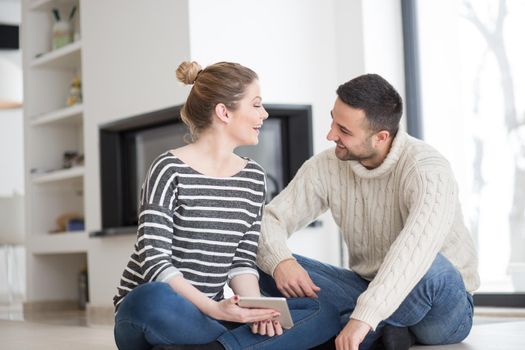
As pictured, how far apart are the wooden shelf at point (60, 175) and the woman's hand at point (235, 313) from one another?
3.36 m

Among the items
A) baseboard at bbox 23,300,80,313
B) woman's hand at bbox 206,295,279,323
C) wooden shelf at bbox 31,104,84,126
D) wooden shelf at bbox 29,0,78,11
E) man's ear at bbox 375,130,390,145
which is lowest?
baseboard at bbox 23,300,80,313

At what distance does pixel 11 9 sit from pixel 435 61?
4440 mm

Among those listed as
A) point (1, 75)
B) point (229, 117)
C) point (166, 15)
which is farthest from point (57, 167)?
point (229, 117)

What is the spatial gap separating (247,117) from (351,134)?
0.27 m

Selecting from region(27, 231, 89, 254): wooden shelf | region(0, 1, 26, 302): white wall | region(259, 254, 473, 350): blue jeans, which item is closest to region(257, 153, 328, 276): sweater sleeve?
region(259, 254, 473, 350): blue jeans

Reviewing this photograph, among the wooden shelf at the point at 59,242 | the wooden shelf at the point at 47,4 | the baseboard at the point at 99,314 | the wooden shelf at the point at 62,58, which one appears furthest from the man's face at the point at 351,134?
the wooden shelf at the point at 47,4

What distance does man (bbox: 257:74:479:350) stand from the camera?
2035 mm

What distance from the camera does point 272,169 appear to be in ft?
14.5

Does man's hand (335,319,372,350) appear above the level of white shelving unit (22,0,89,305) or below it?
below

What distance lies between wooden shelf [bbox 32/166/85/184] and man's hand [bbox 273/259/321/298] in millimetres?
3145

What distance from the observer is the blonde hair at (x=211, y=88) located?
2139mm

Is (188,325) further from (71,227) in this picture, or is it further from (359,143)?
(71,227)

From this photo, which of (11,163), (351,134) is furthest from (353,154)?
(11,163)

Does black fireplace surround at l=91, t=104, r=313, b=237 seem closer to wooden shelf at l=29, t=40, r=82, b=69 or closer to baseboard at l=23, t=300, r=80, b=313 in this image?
wooden shelf at l=29, t=40, r=82, b=69
